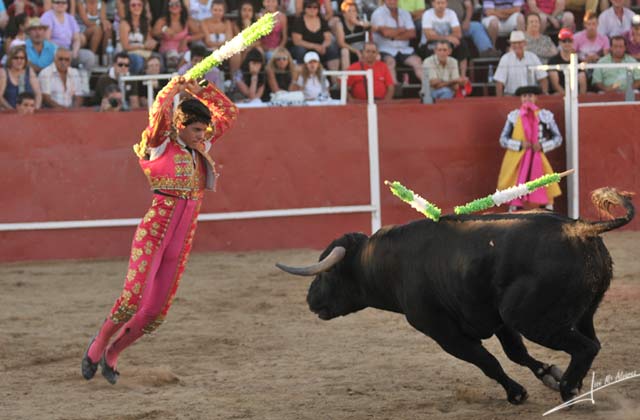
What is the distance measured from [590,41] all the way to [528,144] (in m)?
2.02

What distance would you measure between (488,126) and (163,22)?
301cm

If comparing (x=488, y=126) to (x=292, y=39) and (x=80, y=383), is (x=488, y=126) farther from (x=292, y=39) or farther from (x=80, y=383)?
(x=80, y=383)

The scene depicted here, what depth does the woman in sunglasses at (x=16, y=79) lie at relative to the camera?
9805 mm

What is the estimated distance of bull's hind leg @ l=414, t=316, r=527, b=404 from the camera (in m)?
4.83

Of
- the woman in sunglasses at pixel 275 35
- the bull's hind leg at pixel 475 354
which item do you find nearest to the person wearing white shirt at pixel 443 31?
the woman in sunglasses at pixel 275 35

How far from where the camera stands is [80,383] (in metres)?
5.58

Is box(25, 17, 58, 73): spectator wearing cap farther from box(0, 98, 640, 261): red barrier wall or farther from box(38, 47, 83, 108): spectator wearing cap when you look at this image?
box(0, 98, 640, 261): red barrier wall

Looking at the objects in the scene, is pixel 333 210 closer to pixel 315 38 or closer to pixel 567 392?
pixel 315 38

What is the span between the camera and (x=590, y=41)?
11.8 metres

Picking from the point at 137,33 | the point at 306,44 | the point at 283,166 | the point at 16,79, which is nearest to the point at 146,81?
the point at 137,33

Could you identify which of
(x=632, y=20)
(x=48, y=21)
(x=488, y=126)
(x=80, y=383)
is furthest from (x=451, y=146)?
(x=80, y=383)

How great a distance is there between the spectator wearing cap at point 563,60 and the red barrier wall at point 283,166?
498mm

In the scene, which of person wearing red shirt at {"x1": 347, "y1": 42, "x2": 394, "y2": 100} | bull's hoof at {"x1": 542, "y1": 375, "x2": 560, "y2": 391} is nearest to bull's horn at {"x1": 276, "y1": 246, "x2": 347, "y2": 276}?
bull's hoof at {"x1": 542, "y1": 375, "x2": 560, "y2": 391}
